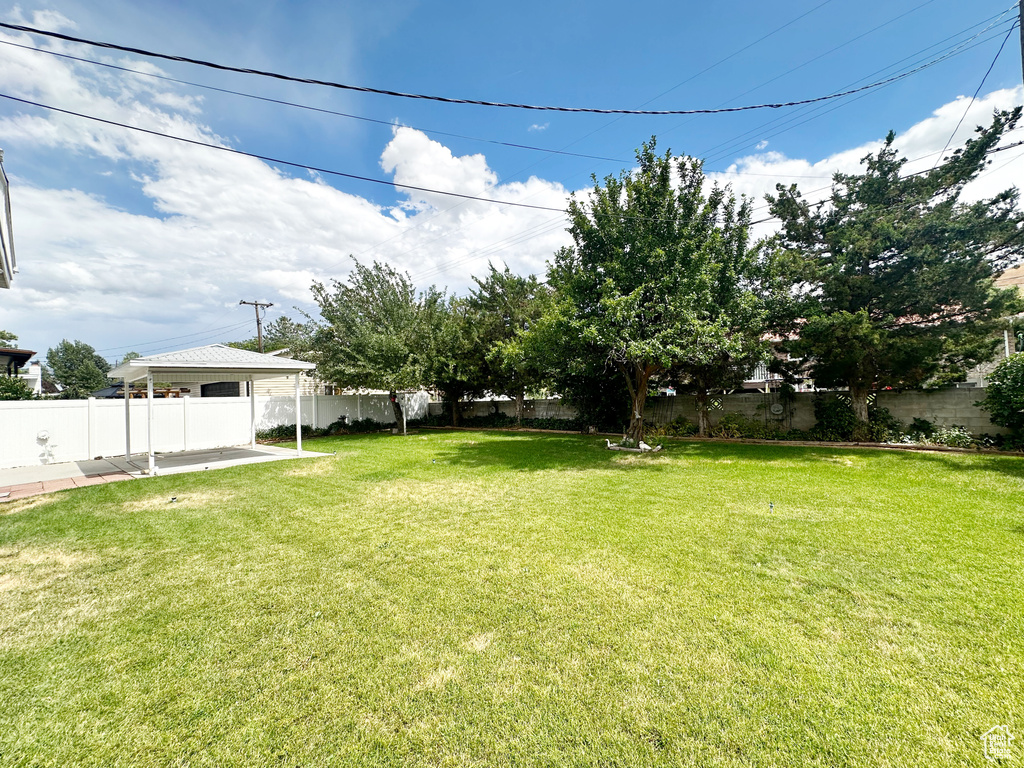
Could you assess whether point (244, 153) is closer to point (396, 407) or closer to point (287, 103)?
point (287, 103)

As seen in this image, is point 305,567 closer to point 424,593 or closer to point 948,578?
point 424,593

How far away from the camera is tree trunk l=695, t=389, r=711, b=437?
42.1 ft

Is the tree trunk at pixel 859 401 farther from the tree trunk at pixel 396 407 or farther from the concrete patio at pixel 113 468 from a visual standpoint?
the tree trunk at pixel 396 407

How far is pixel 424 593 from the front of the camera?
128 inches

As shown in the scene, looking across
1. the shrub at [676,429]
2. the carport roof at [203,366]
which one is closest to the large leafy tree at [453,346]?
the carport roof at [203,366]

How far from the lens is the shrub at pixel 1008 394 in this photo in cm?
787

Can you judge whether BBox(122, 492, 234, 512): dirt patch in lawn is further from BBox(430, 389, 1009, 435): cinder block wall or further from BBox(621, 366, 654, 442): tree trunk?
BBox(430, 389, 1009, 435): cinder block wall

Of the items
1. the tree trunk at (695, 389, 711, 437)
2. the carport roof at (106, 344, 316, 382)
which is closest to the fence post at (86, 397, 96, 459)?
the carport roof at (106, 344, 316, 382)

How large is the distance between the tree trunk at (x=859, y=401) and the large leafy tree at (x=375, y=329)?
43.1ft

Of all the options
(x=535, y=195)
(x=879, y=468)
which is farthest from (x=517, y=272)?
(x=879, y=468)

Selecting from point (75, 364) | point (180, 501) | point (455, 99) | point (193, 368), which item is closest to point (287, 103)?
point (455, 99)

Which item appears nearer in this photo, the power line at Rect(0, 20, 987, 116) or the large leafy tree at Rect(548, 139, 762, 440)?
the power line at Rect(0, 20, 987, 116)

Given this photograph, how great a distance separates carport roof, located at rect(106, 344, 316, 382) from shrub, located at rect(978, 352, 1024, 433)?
15.1 meters

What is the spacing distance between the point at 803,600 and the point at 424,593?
281 centimetres
